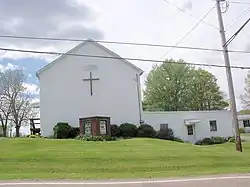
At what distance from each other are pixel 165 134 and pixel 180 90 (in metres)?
29.8

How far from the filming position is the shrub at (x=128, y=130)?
36.8 metres

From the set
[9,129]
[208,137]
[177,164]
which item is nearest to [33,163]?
[177,164]

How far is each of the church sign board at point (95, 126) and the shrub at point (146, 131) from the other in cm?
388

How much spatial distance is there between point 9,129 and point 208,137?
2979 centimetres

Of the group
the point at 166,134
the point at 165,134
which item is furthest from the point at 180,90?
the point at 165,134

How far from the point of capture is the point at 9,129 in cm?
5772

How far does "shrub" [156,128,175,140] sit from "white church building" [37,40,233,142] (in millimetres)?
1186

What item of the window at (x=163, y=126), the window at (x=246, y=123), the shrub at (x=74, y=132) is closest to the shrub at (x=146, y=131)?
the window at (x=163, y=126)

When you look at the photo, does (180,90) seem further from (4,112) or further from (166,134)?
(4,112)

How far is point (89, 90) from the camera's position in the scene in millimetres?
39562

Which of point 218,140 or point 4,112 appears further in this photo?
point 4,112

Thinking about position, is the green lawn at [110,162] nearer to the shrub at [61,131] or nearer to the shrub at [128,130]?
the shrub at [61,131]

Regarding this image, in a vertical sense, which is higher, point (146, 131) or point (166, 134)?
point (146, 131)

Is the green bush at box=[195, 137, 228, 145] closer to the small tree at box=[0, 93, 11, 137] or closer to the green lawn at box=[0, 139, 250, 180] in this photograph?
the green lawn at box=[0, 139, 250, 180]
